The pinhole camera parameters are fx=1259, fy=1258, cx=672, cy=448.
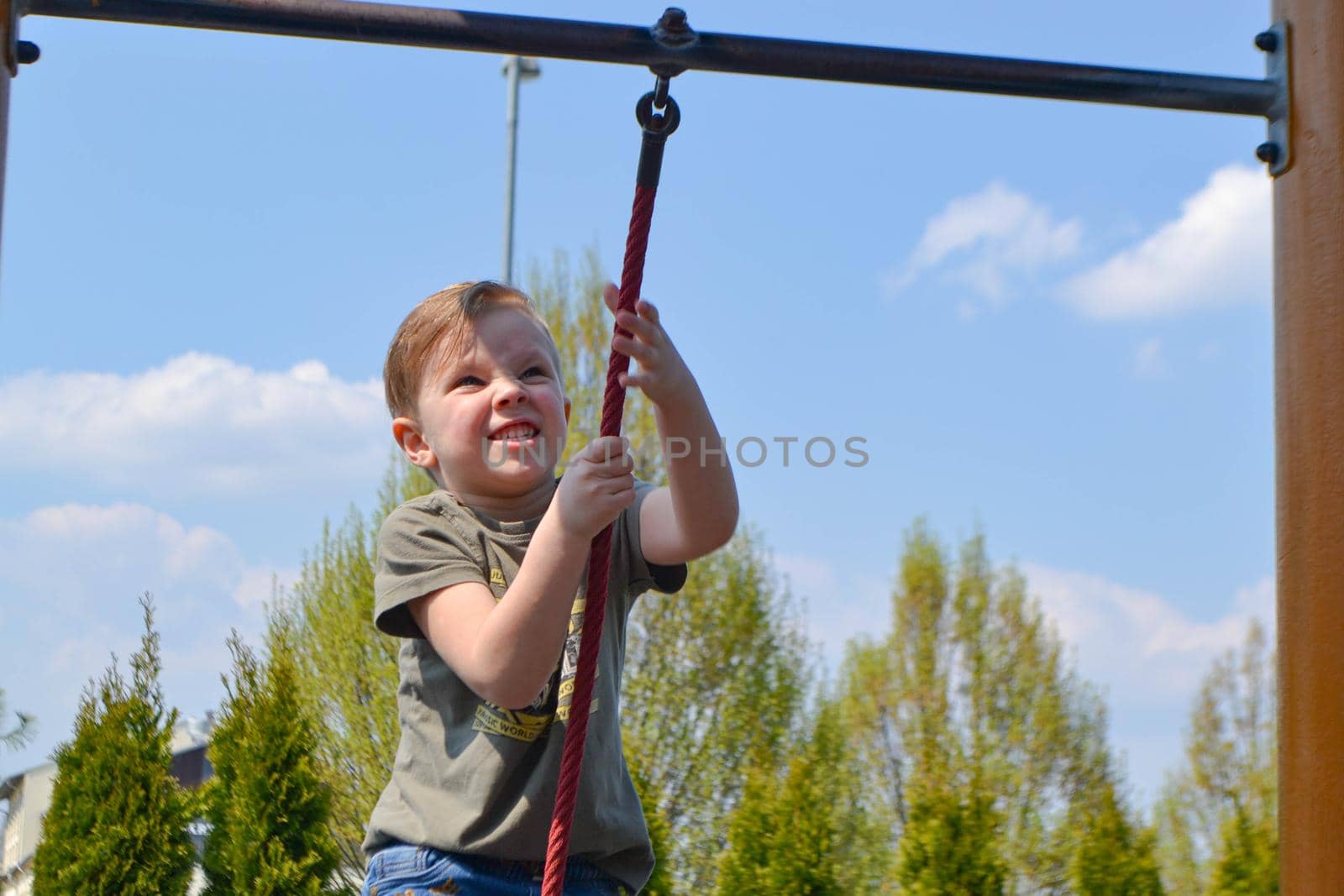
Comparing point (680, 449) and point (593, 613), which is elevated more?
point (680, 449)

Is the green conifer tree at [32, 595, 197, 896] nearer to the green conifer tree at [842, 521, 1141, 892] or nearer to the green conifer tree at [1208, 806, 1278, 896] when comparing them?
the green conifer tree at [1208, 806, 1278, 896]

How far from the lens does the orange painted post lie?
1896 millimetres

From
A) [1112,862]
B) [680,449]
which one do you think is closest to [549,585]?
[680,449]

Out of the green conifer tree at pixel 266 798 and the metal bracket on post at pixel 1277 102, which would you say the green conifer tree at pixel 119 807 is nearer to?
the green conifer tree at pixel 266 798

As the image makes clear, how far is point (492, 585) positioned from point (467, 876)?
1.42 feet

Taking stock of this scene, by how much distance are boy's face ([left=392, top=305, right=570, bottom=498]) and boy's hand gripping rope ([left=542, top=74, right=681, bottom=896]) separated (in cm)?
20

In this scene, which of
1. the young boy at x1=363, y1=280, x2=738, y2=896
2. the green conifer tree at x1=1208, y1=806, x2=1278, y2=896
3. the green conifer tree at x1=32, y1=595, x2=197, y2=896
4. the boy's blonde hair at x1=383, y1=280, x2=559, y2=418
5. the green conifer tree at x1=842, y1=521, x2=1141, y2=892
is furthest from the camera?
the green conifer tree at x1=842, y1=521, x2=1141, y2=892

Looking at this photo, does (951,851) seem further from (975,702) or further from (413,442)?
(975,702)

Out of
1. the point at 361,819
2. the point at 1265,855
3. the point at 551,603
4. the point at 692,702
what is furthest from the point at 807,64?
the point at 692,702

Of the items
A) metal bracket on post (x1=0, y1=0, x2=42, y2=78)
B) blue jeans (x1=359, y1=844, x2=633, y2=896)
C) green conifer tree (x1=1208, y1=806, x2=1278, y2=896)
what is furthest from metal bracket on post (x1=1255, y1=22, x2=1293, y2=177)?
Answer: green conifer tree (x1=1208, y1=806, x2=1278, y2=896)

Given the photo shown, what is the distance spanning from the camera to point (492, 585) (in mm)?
1942

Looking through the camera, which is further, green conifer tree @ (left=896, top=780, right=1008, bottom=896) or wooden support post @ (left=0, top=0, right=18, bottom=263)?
green conifer tree @ (left=896, top=780, right=1008, bottom=896)

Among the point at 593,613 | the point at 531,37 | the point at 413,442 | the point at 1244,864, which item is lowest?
the point at 593,613

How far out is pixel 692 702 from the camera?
16.0 metres
